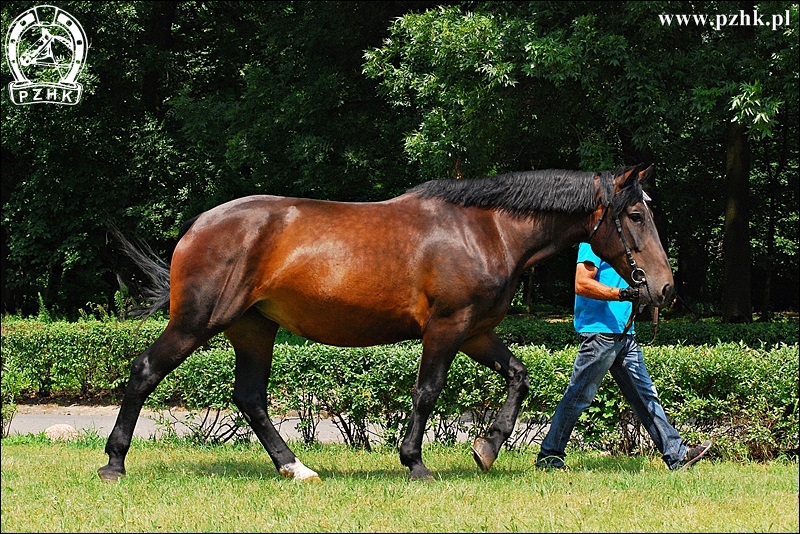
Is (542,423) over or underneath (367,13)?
underneath

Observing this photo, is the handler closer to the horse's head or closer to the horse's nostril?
the horse's head

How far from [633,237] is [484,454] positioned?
207 centimetres

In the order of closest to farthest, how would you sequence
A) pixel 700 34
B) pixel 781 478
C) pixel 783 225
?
pixel 781 478 → pixel 700 34 → pixel 783 225

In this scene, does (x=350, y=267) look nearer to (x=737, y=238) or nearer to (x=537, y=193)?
(x=537, y=193)

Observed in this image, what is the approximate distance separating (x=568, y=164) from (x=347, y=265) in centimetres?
1476

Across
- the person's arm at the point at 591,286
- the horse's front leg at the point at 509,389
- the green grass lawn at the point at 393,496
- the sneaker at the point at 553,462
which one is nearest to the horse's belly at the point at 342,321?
the horse's front leg at the point at 509,389

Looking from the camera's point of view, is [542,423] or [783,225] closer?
[542,423]

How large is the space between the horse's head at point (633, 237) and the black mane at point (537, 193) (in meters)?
0.02

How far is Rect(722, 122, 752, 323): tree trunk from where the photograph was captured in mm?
17359

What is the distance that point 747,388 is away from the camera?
7715 millimetres

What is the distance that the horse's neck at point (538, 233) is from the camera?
680 centimetres

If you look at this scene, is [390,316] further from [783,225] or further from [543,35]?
[783,225]

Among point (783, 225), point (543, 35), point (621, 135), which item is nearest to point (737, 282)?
point (621, 135)

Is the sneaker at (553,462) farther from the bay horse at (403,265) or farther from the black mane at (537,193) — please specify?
the black mane at (537,193)
